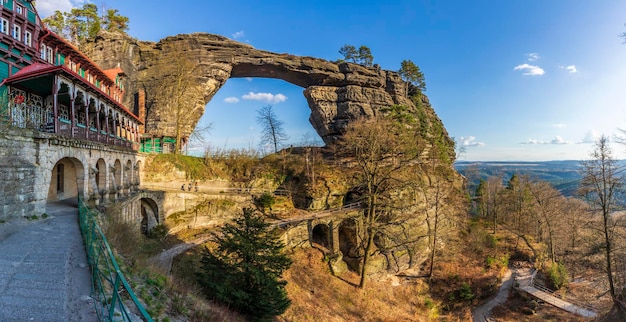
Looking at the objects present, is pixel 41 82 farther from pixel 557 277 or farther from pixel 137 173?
pixel 557 277

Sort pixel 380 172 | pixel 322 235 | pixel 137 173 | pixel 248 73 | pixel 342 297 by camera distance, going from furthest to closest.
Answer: pixel 248 73 → pixel 322 235 → pixel 380 172 → pixel 137 173 → pixel 342 297

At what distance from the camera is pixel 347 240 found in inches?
972

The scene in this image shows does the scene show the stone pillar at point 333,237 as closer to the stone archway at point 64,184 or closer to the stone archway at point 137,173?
the stone archway at point 137,173

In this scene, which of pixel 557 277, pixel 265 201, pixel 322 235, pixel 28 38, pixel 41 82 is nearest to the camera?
pixel 41 82

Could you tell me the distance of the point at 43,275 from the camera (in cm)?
513

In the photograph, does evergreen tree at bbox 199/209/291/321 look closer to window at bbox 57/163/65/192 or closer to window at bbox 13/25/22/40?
window at bbox 57/163/65/192

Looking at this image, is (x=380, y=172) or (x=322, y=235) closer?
(x=380, y=172)

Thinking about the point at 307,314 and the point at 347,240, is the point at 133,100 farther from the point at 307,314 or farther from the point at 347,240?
the point at 307,314

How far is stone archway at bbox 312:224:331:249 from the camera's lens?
22938 mm

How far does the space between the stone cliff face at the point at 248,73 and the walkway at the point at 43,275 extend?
86.6ft

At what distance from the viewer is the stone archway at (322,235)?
75.3 ft

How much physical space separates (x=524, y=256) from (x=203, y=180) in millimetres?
31666

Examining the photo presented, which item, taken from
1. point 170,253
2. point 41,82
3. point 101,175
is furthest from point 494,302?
point 41,82

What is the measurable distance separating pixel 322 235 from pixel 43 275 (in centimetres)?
2046
